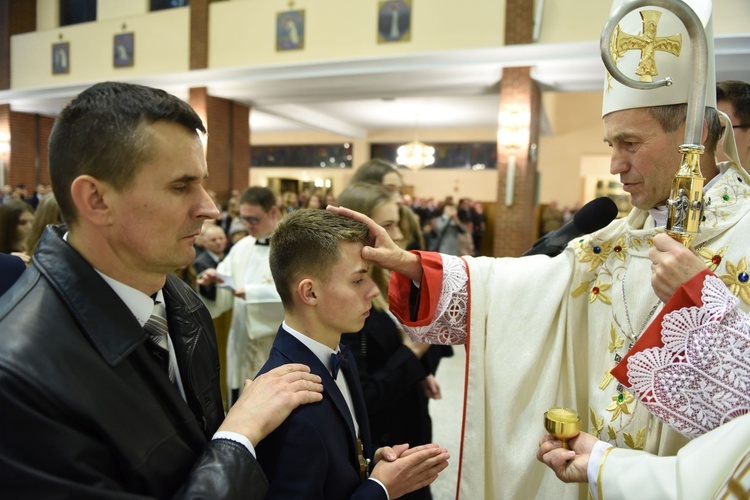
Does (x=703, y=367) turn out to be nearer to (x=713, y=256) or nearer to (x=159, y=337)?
(x=713, y=256)

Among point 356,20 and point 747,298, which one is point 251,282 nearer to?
point 747,298

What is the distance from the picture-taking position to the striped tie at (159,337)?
41.4 inches

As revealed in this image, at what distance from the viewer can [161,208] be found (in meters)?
1.02

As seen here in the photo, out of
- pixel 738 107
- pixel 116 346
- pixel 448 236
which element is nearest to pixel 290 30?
pixel 448 236

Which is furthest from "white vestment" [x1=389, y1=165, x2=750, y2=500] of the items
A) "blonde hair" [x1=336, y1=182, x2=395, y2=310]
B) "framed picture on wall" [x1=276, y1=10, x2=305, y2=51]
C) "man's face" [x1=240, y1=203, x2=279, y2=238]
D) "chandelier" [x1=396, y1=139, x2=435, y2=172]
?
"chandelier" [x1=396, y1=139, x2=435, y2=172]

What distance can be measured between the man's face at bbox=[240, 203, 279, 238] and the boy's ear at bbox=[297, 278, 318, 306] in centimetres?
207

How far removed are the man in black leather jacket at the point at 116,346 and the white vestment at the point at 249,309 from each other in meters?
1.91

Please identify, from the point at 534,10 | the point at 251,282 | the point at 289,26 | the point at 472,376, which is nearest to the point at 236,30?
the point at 289,26

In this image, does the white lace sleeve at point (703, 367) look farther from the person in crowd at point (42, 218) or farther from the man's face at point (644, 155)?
the person in crowd at point (42, 218)

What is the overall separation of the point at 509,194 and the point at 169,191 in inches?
291

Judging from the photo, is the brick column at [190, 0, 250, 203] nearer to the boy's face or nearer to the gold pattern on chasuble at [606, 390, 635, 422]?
the boy's face

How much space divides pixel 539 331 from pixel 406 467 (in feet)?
1.81

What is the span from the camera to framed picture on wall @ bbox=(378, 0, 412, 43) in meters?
7.70

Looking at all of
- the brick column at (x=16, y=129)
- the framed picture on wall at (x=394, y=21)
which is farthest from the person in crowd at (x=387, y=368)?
the brick column at (x=16, y=129)
